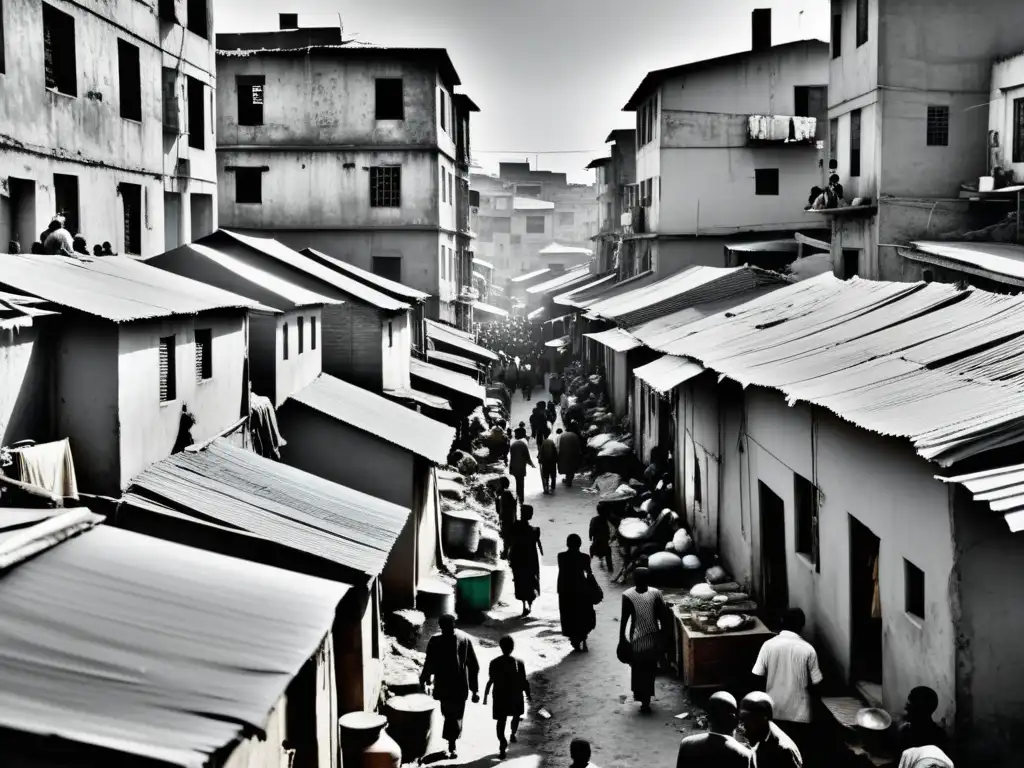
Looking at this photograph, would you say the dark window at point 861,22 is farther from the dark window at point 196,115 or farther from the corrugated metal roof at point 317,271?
the dark window at point 196,115

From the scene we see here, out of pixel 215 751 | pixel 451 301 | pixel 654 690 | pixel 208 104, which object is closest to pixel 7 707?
pixel 215 751

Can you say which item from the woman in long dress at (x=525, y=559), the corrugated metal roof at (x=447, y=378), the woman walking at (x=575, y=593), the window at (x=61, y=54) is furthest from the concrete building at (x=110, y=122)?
the woman walking at (x=575, y=593)

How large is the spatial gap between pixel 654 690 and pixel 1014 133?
675 inches

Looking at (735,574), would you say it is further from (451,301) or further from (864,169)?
(451,301)

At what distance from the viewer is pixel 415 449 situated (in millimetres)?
16422

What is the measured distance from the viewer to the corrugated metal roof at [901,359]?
8.75 meters

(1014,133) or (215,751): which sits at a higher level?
(1014,133)

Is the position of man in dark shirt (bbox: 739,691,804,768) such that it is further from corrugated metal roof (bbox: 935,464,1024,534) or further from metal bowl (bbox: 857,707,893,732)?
metal bowl (bbox: 857,707,893,732)

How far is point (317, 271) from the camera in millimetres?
21438

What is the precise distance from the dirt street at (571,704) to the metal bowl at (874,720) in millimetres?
2295

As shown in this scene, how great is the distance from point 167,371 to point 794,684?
6775 mm

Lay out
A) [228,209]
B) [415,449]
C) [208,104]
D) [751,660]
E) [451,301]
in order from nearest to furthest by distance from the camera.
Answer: [751,660] → [415,449] → [208,104] → [228,209] → [451,301]

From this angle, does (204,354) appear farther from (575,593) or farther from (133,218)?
(133,218)

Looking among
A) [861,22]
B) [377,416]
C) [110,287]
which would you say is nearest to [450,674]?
[110,287]
